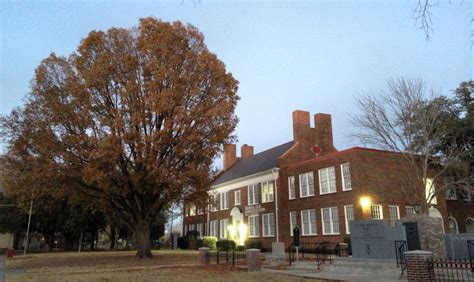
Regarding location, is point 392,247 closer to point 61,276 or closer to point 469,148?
point 61,276

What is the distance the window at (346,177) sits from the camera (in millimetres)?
30203

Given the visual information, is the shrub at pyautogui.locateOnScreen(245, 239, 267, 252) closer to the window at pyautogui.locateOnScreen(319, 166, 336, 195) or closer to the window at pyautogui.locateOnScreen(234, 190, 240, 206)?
the window at pyautogui.locateOnScreen(234, 190, 240, 206)

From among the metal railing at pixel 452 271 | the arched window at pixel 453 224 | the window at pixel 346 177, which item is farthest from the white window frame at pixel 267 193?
the metal railing at pixel 452 271

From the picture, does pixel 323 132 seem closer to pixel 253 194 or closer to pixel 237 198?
pixel 253 194

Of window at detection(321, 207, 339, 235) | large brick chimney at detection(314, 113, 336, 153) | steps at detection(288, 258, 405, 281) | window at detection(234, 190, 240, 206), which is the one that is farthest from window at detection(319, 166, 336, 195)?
window at detection(234, 190, 240, 206)

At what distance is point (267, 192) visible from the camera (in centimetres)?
3938

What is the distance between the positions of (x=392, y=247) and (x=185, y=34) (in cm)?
1740

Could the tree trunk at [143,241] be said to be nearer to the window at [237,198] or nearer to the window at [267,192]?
the window at [267,192]

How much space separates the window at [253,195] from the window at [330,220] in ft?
31.5

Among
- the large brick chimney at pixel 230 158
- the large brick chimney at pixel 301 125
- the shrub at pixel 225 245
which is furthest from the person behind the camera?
the large brick chimney at pixel 230 158

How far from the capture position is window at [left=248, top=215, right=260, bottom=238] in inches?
1577

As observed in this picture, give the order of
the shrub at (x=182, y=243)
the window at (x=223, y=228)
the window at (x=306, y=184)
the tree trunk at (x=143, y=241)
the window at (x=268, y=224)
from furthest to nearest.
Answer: the shrub at (x=182, y=243) → the window at (x=223, y=228) → the window at (x=268, y=224) → the window at (x=306, y=184) → the tree trunk at (x=143, y=241)

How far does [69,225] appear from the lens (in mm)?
48469

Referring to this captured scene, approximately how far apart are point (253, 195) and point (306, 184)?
816cm
